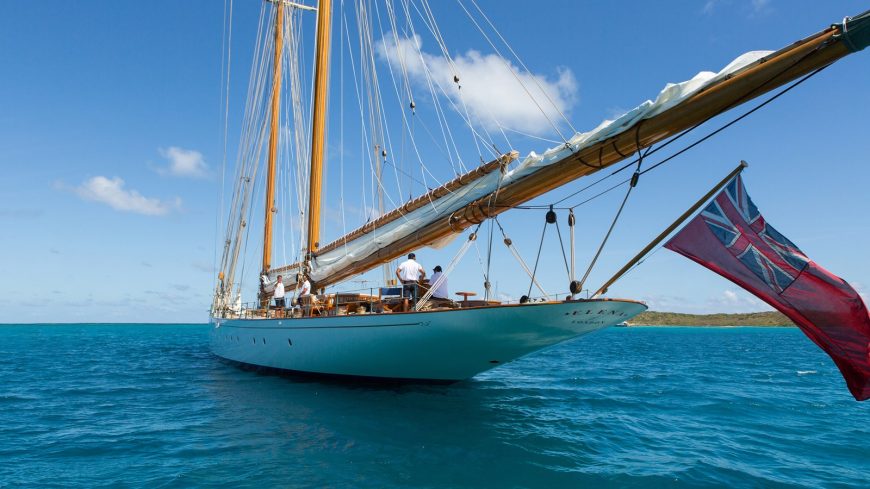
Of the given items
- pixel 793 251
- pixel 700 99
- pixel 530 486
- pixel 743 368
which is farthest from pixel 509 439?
pixel 743 368

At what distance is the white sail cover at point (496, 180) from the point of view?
8.34m

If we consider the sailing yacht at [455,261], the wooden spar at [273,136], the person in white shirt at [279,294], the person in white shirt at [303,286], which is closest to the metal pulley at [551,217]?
the sailing yacht at [455,261]

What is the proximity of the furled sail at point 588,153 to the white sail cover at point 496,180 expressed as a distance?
0.02m

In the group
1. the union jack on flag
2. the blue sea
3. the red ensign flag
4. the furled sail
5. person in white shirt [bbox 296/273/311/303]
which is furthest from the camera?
person in white shirt [bbox 296/273/311/303]

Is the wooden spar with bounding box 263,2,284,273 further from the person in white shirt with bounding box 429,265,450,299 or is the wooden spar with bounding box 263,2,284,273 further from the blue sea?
the person in white shirt with bounding box 429,265,450,299

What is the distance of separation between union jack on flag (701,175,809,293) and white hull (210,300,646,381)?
3709 millimetres

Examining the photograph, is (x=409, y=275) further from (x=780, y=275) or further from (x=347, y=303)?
(x=780, y=275)

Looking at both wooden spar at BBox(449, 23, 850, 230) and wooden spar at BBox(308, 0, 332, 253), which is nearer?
wooden spar at BBox(449, 23, 850, 230)

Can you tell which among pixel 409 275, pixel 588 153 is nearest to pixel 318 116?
pixel 409 275

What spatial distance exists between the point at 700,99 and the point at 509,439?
23.8ft

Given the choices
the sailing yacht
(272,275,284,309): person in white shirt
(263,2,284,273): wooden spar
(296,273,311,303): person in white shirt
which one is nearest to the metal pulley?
the sailing yacht

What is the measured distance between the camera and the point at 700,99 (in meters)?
8.20

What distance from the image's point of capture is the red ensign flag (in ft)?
21.1

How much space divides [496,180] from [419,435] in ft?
19.7
